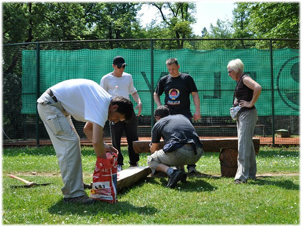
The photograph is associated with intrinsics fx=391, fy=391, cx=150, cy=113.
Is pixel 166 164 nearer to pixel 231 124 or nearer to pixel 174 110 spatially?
pixel 174 110

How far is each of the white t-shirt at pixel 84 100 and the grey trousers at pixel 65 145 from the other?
0.42ft

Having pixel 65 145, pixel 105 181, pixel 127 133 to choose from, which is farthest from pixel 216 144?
pixel 65 145

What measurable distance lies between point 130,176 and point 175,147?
75 cm

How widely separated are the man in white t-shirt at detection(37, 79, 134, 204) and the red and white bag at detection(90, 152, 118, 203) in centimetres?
10

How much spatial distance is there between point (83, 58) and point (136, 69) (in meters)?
1.60

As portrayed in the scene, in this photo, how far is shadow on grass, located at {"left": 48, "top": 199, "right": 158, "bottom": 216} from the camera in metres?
4.10

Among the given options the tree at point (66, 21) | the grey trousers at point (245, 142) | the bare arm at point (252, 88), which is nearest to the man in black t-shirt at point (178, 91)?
the grey trousers at point (245, 142)

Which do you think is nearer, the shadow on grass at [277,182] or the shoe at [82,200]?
the shoe at [82,200]

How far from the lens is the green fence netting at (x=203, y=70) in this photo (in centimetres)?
1129

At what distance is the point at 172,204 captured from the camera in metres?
4.42

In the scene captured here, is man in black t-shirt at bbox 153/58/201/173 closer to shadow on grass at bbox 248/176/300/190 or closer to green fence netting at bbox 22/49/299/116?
shadow on grass at bbox 248/176/300/190

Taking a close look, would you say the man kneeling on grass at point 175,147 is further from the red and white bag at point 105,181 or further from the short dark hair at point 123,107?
the short dark hair at point 123,107

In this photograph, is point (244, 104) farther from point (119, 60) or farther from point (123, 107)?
point (119, 60)

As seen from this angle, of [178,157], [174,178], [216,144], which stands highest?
[216,144]
